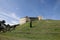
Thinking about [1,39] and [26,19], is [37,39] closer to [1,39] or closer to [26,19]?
[1,39]

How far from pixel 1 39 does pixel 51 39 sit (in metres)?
15.2

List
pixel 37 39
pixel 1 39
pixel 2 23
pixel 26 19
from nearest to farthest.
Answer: pixel 1 39 < pixel 37 39 < pixel 2 23 < pixel 26 19

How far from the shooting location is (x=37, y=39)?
1679 inches

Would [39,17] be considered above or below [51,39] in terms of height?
above

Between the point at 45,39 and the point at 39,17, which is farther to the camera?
the point at 39,17

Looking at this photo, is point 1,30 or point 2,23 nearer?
point 1,30

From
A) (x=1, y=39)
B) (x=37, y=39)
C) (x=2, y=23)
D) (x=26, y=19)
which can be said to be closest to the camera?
(x=1, y=39)

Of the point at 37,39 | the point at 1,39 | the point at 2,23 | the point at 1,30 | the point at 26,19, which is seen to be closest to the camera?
the point at 1,39

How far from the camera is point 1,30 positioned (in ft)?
169

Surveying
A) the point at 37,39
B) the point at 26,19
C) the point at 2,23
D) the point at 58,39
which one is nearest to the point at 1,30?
the point at 2,23

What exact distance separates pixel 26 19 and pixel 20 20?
4.97 meters

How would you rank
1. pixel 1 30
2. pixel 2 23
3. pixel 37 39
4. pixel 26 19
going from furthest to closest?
pixel 26 19, pixel 2 23, pixel 1 30, pixel 37 39

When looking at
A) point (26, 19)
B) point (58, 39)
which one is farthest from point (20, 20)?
point (58, 39)

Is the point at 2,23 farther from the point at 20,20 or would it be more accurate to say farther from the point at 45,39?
the point at 20,20
